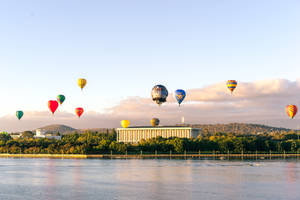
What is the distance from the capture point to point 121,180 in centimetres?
7862

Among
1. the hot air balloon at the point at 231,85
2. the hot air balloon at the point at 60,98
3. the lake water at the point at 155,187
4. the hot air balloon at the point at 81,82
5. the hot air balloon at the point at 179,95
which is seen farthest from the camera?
the hot air balloon at the point at 179,95

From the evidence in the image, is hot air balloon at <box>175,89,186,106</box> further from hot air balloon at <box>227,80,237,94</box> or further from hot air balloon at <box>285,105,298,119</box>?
hot air balloon at <box>285,105,298,119</box>

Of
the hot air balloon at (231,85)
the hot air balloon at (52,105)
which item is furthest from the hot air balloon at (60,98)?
the hot air balloon at (231,85)

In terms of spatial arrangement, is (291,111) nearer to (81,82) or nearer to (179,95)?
(179,95)

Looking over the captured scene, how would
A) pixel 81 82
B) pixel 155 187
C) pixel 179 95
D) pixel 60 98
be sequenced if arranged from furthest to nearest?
pixel 179 95 < pixel 60 98 < pixel 81 82 < pixel 155 187

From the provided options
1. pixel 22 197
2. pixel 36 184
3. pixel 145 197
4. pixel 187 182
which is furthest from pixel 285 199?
pixel 36 184

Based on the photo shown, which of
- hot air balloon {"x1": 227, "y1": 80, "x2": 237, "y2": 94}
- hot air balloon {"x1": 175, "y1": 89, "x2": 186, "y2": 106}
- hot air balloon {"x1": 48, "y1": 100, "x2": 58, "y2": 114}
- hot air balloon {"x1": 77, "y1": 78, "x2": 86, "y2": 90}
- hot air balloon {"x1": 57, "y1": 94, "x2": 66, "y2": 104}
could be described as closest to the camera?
hot air balloon {"x1": 77, "y1": 78, "x2": 86, "y2": 90}

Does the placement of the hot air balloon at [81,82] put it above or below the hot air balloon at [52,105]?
above

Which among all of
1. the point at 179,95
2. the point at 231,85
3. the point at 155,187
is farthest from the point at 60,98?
the point at 155,187

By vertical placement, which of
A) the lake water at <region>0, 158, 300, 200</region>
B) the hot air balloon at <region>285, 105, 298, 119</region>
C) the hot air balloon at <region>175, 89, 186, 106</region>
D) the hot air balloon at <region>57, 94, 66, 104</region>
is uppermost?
the hot air balloon at <region>175, 89, 186, 106</region>

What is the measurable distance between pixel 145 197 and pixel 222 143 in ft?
427

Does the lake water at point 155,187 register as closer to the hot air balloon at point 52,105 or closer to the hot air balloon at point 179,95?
the hot air balloon at point 52,105

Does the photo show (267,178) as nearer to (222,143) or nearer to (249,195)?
(249,195)

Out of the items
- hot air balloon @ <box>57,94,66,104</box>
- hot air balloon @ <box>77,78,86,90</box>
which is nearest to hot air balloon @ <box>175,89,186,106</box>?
hot air balloon @ <box>77,78,86,90</box>
